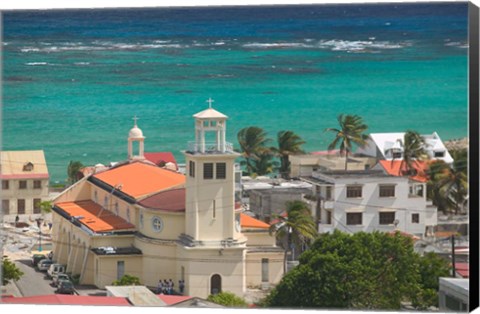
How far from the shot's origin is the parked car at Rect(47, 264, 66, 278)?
3509 cm

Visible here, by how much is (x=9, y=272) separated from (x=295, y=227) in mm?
3462

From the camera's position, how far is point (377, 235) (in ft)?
112

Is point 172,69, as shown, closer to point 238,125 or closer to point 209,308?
point 238,125

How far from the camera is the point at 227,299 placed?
33.8 metres

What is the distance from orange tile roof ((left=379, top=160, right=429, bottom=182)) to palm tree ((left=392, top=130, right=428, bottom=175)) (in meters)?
0.04

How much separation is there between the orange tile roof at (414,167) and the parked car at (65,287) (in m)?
3.99

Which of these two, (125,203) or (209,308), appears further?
(125,203)

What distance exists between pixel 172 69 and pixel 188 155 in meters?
1.26

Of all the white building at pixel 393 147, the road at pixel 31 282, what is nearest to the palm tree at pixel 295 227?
the white building at pixel 393 147

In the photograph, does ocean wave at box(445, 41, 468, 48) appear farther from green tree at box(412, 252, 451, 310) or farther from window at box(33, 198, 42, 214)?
window at box(33, 198, 42, 214)

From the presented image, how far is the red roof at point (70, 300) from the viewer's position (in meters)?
33.5

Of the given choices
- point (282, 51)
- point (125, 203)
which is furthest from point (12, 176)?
point (282, 51)

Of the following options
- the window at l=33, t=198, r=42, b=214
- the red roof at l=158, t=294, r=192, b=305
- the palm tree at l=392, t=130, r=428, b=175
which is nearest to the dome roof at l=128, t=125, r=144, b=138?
the window at l=33, t=198, r=42, b=214

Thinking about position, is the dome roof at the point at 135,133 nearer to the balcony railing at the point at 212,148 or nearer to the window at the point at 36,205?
the balcony railing at the point at 212,148
